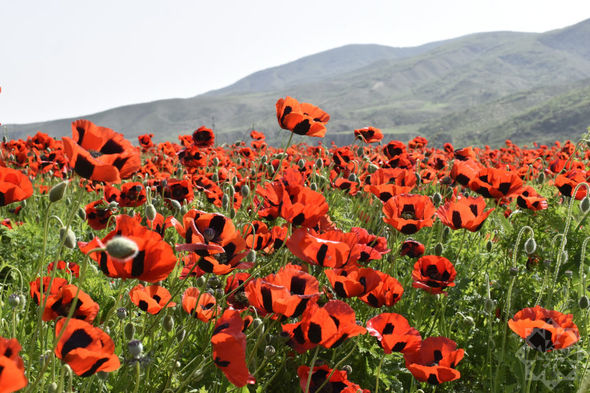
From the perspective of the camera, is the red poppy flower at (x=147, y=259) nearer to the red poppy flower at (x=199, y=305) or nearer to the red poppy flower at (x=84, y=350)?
the red poppy flower at (x=84, y=350)

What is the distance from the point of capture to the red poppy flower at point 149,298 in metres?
1.63

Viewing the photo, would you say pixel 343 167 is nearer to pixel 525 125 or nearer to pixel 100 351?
pixel 100 351

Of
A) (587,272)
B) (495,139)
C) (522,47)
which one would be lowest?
(495,139)

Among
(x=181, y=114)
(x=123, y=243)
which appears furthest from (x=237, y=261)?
(x=181, y=114)

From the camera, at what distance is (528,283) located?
2.73 metres

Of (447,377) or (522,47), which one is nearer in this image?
(447,377)

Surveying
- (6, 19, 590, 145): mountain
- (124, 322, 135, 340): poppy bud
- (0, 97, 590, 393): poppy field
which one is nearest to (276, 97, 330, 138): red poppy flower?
(0, 97, 590, 393): poppy field

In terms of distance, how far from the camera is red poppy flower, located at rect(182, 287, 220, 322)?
5.76ft

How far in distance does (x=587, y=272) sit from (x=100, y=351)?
Answer: 278 cm

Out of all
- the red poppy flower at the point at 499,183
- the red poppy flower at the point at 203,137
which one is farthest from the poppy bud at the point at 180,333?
the red poppy flower at the point at 203,137

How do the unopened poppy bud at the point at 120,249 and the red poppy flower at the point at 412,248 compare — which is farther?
the red poppy flower at the point at 412,248

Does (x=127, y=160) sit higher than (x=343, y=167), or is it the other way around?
(x=127, y=160)

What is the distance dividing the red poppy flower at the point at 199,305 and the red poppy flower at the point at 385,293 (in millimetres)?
596

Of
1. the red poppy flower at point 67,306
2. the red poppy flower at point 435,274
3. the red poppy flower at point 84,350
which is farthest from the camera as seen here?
the red poppy flower at point 435,274
